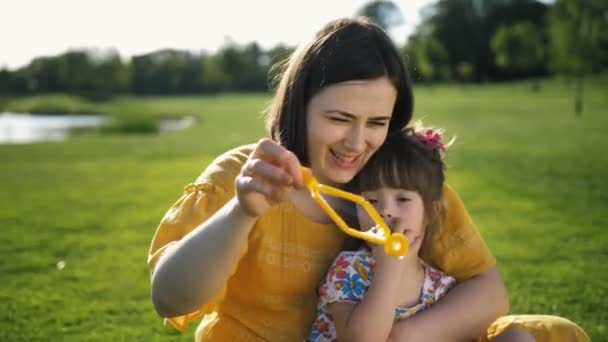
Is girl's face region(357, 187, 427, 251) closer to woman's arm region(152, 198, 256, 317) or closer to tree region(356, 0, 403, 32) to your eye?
woman's arm region(152, 198, 256, 317)

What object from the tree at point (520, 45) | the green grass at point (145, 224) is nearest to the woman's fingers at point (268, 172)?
the green grass at point (145, 224)

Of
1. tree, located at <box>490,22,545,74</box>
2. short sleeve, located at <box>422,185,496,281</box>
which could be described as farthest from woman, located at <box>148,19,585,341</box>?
tree, located at <box>490,22,545,74</box>

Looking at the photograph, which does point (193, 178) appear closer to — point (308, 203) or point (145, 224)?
point (145, 224)

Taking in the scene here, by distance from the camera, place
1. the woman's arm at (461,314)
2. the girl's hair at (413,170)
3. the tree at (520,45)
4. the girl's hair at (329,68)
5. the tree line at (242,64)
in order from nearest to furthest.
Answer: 1. the girl's hair at (329,68)
2. the woman's arm at (461,314)
3. the girl's hair at (413,170)
4. the tree at (520,45)
5. the tree line at (242,64)

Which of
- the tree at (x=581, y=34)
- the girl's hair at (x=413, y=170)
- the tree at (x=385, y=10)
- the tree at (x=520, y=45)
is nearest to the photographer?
the girl's hair at (x=413, y=170)

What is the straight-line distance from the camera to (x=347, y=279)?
7.37 ft

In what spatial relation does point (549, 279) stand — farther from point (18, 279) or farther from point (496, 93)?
point (496, 93)

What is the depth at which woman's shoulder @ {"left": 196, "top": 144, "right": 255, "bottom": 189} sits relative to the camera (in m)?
2.22

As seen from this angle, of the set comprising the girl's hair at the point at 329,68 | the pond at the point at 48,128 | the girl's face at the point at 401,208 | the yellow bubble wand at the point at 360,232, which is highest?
the girl's hair at the point at 329,68

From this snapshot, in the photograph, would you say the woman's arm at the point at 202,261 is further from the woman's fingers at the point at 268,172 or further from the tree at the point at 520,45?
the tree at the point at 520,45

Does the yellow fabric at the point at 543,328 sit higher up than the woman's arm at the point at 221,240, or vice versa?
the woman's arm at the point at 221,240

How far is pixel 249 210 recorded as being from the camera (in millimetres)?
1711

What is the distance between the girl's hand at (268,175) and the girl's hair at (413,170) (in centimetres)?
82

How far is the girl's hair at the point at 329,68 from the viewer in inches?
85.4
